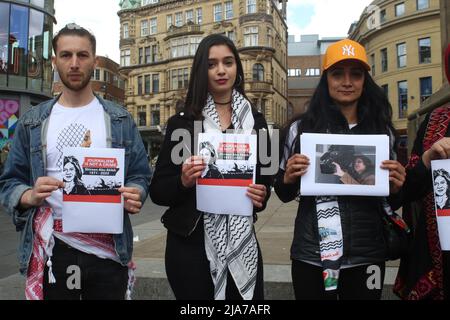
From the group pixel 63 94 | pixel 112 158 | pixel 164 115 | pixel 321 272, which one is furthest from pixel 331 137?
pixel 164 115

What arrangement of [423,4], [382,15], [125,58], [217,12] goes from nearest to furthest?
[423,4] < [382,15] < [217,12] < [125,58]

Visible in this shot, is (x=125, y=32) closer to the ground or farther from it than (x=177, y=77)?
farther from it

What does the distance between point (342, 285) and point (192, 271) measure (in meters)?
0.74

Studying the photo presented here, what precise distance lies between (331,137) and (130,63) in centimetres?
5672

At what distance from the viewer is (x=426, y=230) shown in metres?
2.23

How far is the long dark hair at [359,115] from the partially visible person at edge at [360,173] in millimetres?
207

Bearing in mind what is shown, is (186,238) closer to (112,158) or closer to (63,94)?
(112,158)

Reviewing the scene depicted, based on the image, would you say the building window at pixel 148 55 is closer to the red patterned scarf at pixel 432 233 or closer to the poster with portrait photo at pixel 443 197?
the red patterned scarf at pixel 432 233

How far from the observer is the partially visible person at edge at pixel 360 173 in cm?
210

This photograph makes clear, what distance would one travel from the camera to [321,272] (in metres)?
2.11

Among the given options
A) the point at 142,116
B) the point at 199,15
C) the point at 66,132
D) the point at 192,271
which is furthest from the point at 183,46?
the point at 192,271

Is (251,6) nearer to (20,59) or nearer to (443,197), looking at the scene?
(20,59)

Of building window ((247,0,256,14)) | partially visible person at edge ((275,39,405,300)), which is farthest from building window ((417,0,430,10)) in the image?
partially visible person at edge ((275,39,405,300))
